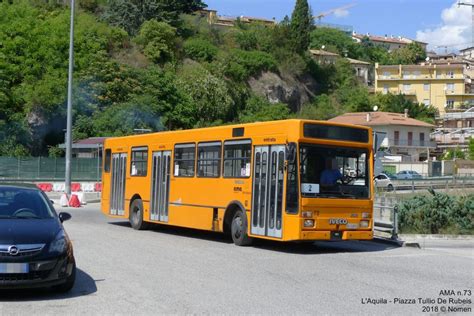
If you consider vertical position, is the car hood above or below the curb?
above

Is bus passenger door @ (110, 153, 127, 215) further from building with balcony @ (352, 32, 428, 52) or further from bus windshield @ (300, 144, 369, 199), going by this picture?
building with balcony @ (352, 32, 428, 52)

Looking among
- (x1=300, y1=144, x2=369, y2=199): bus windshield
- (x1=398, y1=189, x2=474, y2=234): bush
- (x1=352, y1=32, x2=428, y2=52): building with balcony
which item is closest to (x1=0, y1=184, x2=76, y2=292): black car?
(x1=300, y1=144, x2=369, y2=199): bus windshield

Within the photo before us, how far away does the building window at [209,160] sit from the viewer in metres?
17.6

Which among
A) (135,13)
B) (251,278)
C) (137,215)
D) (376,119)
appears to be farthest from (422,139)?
(251,278)

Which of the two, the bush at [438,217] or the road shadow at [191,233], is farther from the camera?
the bush at [438,217]

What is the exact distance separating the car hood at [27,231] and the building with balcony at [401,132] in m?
80.8

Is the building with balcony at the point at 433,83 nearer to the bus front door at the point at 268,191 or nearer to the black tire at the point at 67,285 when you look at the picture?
the bus front door at the point at 268,191

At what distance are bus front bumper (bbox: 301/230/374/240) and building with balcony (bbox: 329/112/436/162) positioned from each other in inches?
2911

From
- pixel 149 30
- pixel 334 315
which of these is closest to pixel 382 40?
pixel 149 30

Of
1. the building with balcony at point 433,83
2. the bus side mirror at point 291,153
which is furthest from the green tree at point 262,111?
the bus side mirror at point 291,153

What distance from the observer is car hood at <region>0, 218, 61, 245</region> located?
8875mm

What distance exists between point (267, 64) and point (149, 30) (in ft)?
61.9

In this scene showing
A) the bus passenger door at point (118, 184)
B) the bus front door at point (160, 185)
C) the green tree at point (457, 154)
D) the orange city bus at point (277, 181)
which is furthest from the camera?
the green tree at point (457, 154)

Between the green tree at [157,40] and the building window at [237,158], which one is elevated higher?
the green tree at [157,40]
